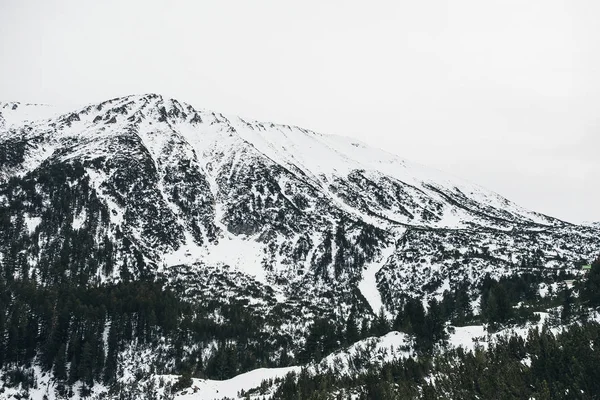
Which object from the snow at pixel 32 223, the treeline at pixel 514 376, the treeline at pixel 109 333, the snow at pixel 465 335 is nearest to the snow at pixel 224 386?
the treeline at pixel 514 376

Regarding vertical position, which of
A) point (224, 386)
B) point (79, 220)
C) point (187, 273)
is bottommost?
point (224, 386)

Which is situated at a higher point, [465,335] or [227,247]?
[227,247]

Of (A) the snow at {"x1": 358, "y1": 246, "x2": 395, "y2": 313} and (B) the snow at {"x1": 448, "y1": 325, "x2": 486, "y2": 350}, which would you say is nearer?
(B) the snow at {"x1": 448, "y1": 325, "x2": 486, "y2": 350}

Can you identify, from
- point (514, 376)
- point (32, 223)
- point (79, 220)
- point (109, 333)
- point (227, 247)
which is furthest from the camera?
point (227, 247)

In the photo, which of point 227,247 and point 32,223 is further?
point 227,247

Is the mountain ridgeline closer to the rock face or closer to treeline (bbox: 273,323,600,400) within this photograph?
the rock face

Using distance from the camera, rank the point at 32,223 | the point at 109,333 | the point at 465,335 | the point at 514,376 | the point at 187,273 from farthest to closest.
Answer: the point at 187,273 → the point at 32,223 → the point at 109,333 → the point at 465,335 → the point at 514,376

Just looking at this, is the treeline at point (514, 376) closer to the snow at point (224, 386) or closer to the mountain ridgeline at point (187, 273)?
the snow at point (224, 386)

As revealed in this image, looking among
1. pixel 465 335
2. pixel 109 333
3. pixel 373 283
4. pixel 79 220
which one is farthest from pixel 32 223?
pixel 465 335

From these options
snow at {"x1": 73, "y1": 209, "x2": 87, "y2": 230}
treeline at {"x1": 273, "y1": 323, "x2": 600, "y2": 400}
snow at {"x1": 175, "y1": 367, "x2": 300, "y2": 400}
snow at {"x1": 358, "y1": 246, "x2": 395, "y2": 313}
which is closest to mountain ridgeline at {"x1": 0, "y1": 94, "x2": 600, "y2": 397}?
snow at {"x1": 358, "y1": 246, "x2": 395, "y2": 313}

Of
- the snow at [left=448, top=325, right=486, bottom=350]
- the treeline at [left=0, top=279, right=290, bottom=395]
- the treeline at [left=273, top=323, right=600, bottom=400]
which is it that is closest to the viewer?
the treeline at [left=273, top=323, right=600, bottom=400]

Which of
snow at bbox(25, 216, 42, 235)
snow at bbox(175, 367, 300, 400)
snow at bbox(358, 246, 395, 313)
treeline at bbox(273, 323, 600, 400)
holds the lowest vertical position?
snow at bbox(175, 367, 300, 400)

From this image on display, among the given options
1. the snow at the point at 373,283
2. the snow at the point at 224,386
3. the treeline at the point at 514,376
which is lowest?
the snow at the point at 224,386

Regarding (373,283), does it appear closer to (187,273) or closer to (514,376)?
(187,273)
